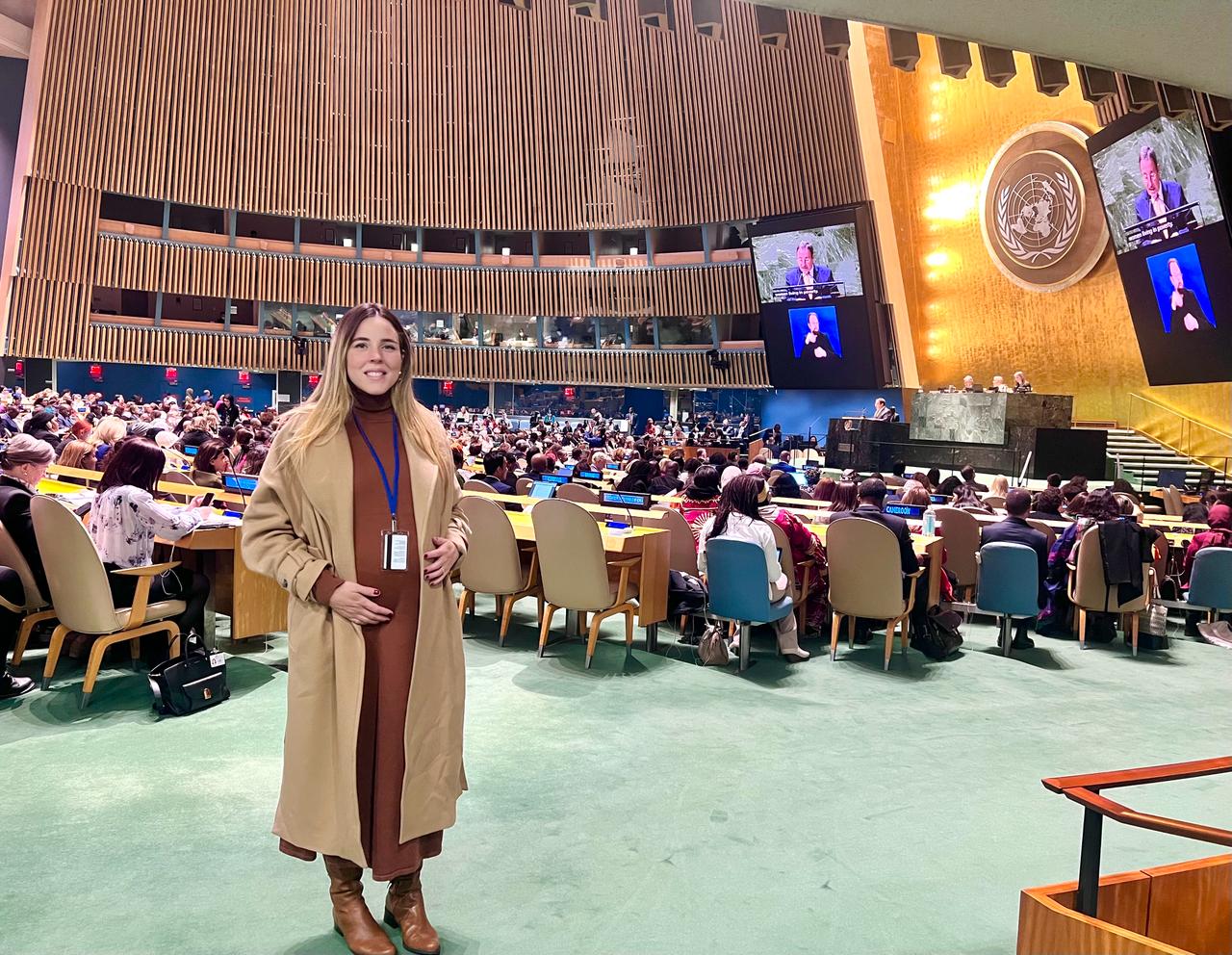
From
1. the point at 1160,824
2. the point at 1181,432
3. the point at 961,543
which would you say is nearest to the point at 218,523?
the point at 1160,824

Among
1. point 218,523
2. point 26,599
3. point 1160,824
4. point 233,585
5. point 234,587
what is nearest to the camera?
point 1160,824

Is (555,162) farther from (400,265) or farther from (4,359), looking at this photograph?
(4,359)

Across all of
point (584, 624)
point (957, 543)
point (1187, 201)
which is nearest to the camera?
point (584, 624)

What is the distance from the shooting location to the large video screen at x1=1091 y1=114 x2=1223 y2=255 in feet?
39.3

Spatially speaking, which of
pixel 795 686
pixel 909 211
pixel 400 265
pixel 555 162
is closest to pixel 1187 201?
pixel 909 211

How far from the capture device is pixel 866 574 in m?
5.35

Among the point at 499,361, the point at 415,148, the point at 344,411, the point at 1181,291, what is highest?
the point at 415,148

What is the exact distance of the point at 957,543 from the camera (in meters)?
7.09

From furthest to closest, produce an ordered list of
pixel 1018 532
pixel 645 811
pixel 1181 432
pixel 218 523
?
pixel 1181 432 → pixel 1018 532 → pixel 218 523 → pixel 645 811

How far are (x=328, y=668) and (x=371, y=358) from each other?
0.76 m

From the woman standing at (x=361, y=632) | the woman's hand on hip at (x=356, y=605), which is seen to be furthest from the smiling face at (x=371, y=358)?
the woman's hand on hip at (x=356, y=605)

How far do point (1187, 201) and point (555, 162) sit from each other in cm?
1612

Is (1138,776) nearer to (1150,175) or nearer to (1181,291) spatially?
(1181,291)

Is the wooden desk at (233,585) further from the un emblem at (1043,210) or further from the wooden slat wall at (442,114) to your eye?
the wooden slat wall at (442,114)
